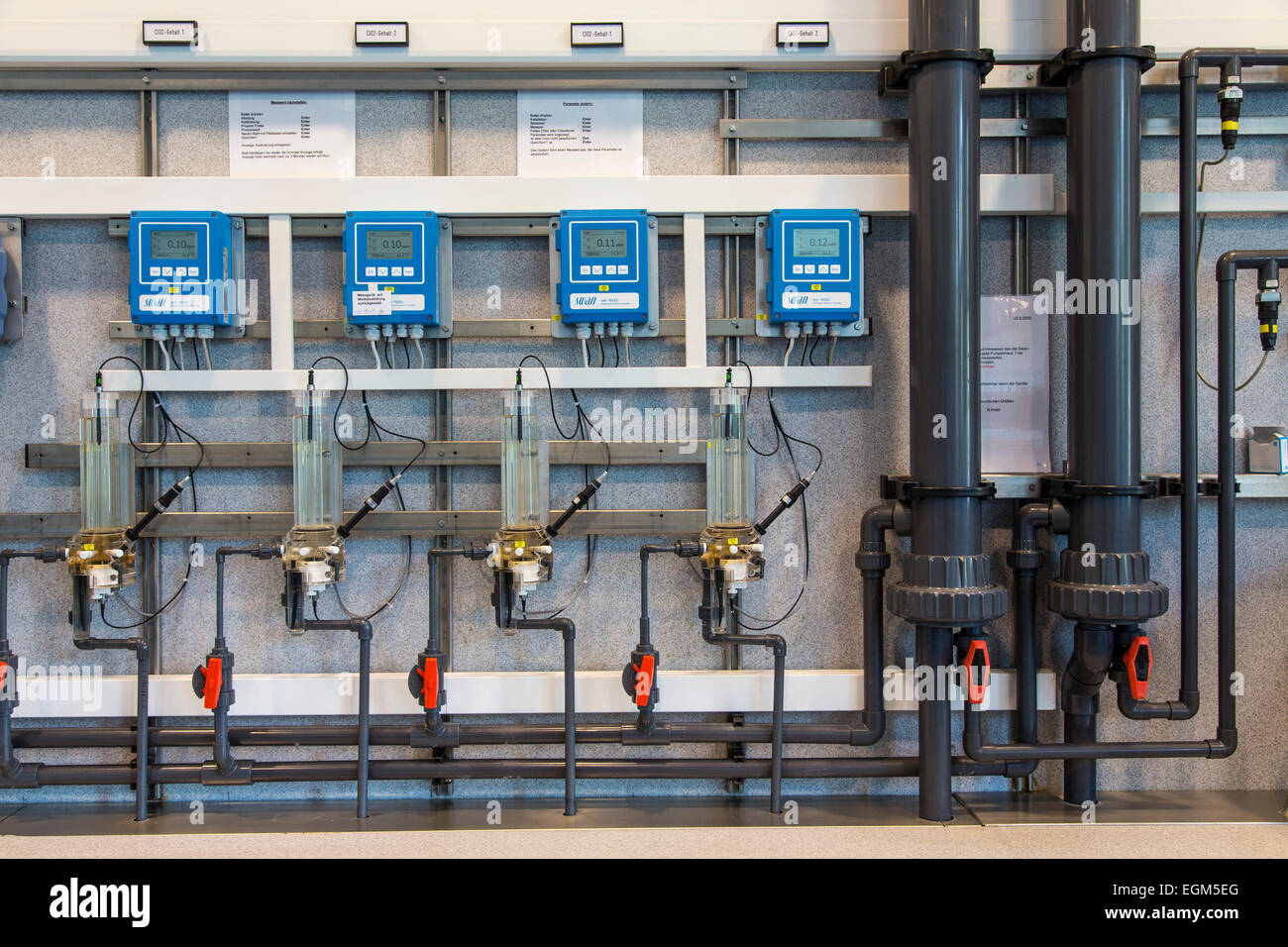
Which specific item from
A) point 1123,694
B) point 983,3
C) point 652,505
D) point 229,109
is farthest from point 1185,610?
point 229,109

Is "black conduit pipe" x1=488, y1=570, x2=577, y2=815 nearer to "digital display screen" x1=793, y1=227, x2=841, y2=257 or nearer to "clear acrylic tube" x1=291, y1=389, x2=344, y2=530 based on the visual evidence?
"clear acrylic tube" x1=291, y1=389, x2=344, y2=530

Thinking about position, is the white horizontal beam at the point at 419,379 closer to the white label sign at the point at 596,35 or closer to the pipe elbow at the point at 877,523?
the pipe elbow at the point at 877,523

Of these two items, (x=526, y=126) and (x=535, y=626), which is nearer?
(x=535, y=626)

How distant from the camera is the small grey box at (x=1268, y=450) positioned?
5.79 ft

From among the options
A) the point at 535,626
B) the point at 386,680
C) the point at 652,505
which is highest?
the point at 652,505

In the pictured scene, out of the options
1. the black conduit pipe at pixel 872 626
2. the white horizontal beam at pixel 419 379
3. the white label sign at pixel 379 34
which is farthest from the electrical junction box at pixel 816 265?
the white label sign at pixel 379 34

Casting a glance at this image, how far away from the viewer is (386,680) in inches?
70.2

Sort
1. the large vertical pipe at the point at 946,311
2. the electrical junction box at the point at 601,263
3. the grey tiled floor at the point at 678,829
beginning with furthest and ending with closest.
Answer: the electrical junction box at the point at 601,263
the large vertical pipe at the point at 946,311
the grey tiled floor at the point at 678,829

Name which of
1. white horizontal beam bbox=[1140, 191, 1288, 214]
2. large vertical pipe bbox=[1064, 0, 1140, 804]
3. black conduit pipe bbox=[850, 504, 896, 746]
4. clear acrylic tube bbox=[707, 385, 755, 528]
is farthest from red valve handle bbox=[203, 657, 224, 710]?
white horizontal beam bbox=[1140, 191, 1288, 214]

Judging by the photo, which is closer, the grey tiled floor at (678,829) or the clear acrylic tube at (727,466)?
the grey tiled floor at (678,829)

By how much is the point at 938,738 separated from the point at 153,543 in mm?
1786

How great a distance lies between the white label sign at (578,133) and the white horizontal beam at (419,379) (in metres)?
0.47
